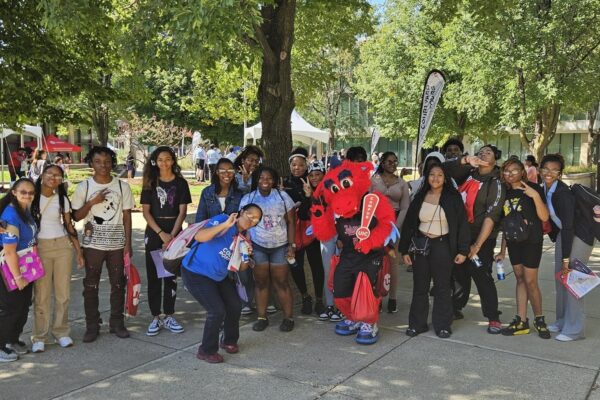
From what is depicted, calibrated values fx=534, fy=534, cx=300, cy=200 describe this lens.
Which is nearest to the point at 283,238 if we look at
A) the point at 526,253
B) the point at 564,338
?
the point at 526,253

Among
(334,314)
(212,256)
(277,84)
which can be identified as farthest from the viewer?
(277,84)

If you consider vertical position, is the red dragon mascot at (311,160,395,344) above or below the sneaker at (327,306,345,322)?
above

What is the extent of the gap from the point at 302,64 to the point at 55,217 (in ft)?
40.8

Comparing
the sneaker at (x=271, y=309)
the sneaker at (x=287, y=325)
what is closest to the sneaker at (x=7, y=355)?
the sneaker at (x=287, y=325)

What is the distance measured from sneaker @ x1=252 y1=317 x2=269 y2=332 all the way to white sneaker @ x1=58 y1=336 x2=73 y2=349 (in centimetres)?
161

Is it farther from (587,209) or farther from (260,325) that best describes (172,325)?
(587,209)

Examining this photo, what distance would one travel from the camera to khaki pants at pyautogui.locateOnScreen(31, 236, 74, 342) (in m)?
4.48

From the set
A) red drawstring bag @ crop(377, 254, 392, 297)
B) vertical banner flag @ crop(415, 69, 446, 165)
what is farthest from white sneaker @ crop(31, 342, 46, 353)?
vertical banner flag @ crop(415, 69, 446, 165)

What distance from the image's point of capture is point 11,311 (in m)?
4.25

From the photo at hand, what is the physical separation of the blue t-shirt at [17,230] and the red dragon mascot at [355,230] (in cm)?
249

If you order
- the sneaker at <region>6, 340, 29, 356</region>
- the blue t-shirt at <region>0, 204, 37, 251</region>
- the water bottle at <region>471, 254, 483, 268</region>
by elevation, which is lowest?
the sneaker at <region>6, 340, 29, 356</region>

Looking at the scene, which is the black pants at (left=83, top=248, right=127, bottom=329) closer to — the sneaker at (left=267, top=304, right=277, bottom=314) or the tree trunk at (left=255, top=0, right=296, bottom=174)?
the sneaker at (left=267, top=304, right=277, bottom=314)

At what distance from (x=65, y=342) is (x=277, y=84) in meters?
3.63

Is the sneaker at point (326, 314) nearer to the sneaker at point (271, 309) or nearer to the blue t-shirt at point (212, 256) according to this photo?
the sneaker at point (271, 309)
